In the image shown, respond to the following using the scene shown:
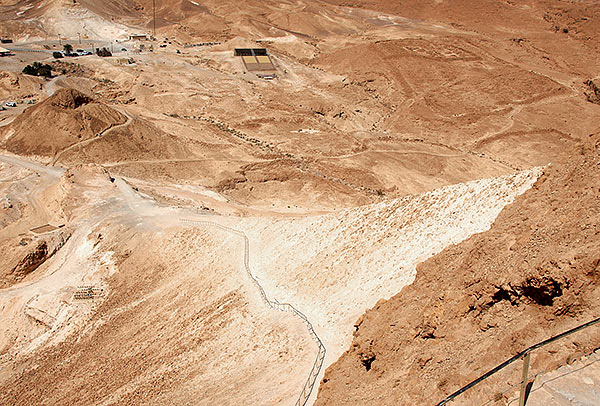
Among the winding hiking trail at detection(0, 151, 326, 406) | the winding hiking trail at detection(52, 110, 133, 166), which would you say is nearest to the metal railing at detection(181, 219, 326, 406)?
the winding hiking trail at detection(0, 151, 326, 406)

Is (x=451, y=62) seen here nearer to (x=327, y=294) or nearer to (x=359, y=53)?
(x=359, y=53)

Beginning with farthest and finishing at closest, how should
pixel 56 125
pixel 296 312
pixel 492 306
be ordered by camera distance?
pixel 56 125 → pixel 296 312 → pixel 492 306

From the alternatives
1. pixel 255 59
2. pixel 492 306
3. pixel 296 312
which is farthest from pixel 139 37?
pixel 492 306

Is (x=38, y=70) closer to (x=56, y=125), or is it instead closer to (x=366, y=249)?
(x=56, y=125)

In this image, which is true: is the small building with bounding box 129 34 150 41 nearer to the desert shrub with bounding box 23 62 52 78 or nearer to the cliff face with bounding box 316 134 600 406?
the desert shrub with bounding box 23 62 52 78

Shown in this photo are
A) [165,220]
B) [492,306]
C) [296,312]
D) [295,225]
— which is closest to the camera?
[492,306]

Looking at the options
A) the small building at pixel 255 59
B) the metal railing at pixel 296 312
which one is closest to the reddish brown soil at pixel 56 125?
the metal railing at pixel 296 312

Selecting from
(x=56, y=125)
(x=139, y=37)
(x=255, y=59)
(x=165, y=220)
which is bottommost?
(x=165, y=220)

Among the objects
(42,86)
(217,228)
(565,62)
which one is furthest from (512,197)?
(565,62)
